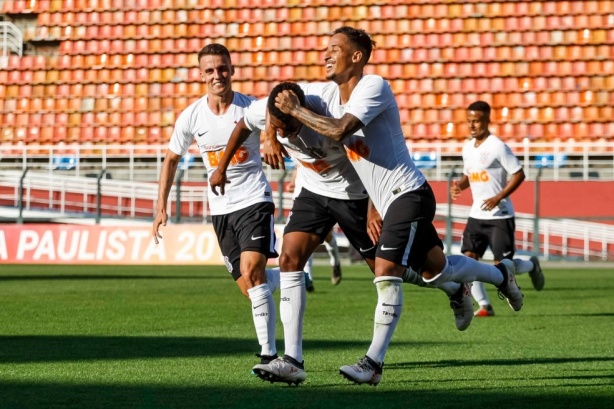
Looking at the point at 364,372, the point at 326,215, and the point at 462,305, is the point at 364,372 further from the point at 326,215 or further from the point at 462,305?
the point at 462,305

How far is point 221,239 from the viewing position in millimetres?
8797

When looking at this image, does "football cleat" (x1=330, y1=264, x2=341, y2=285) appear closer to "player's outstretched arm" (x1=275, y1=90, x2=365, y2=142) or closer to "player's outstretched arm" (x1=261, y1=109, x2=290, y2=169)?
"player's outstretched arm" (x1=261, y1=109, x2=290, y2=169)

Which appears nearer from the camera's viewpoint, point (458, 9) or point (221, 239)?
point (221, 239)

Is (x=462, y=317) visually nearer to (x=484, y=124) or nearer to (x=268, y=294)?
(x=268, y=294)

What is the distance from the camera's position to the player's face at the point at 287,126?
7133mm

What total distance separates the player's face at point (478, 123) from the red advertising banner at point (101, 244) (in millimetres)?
13428

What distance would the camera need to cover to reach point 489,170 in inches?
534

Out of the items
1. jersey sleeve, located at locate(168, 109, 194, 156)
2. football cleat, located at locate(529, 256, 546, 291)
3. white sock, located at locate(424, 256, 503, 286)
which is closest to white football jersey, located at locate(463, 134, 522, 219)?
football cleat, located at locate(529, 256, 546, 291)

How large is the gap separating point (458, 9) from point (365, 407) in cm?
2899

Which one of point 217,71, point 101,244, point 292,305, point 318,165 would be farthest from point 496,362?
point 101,244

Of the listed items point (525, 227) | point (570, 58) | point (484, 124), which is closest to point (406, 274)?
point (484, 124)

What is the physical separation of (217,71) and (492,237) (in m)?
6.02

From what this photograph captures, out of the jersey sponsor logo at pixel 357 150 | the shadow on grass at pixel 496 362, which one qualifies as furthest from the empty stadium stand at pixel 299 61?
the jersey sponsor logo at pixel 357 150

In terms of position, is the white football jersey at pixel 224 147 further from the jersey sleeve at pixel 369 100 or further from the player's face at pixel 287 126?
the jersey sleeve at pixel 369 100
